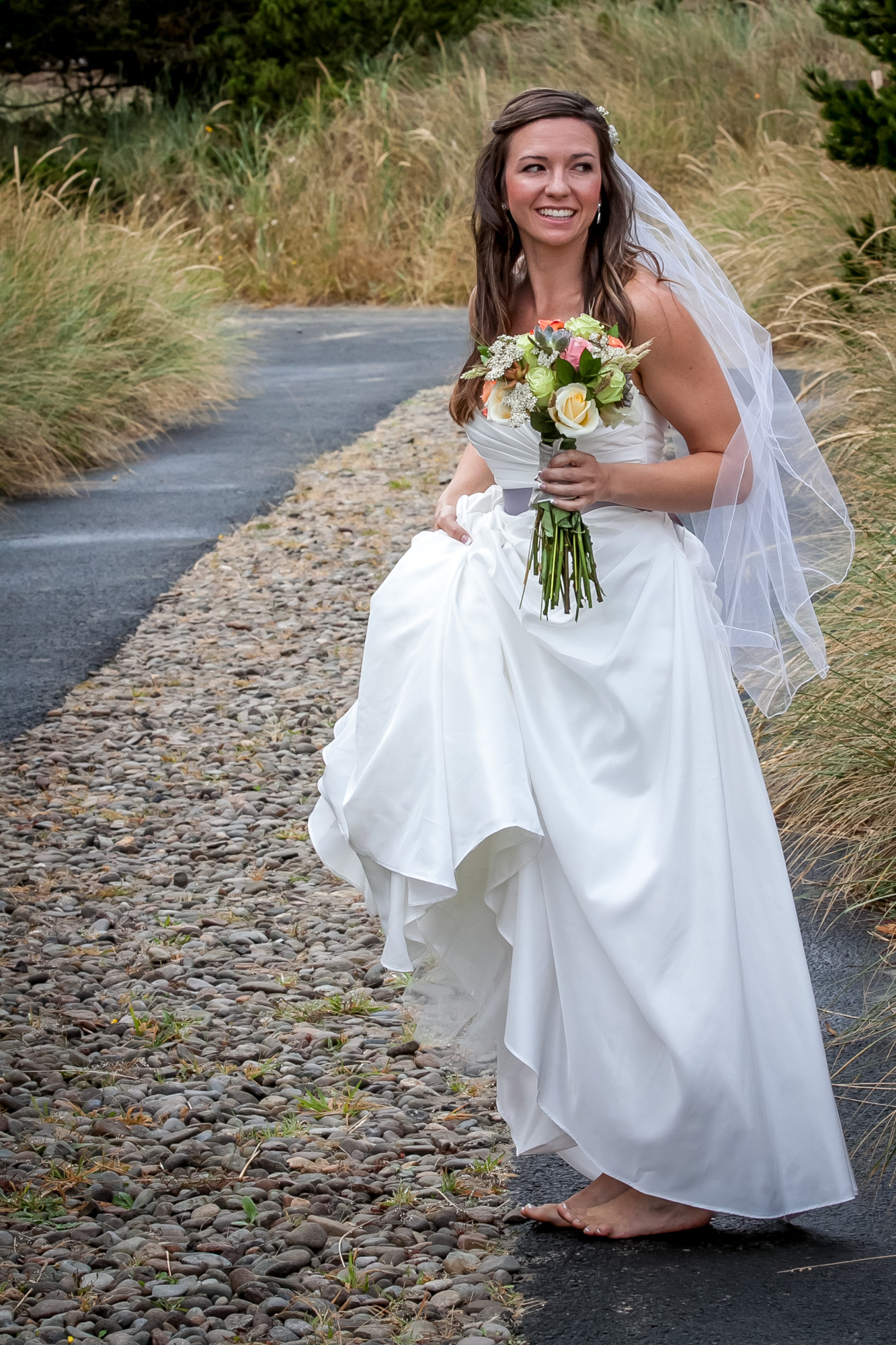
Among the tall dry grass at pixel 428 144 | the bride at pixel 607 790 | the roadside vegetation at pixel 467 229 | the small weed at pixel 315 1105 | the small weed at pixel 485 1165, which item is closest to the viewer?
the bride at pixel 607 790

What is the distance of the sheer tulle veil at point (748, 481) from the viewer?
278 cm

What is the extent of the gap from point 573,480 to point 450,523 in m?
0.40

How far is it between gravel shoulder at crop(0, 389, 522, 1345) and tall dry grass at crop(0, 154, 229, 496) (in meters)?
3.84

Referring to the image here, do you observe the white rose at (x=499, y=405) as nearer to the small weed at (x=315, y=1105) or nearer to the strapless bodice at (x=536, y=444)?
the strapless bodice at (x=536, y=444)

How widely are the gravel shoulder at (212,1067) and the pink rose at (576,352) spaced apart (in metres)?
1.57

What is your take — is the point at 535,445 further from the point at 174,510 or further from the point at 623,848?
the point at 174,510

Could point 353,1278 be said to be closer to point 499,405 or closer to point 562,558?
point 562,558

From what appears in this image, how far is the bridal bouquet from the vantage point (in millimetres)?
2467

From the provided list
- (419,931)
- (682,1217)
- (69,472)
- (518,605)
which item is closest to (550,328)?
(518,605)

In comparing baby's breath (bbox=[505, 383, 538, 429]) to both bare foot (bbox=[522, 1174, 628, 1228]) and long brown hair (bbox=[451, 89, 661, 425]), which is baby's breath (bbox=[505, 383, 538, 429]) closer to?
long brown hair (bbox=[451, 89, 661, 425])

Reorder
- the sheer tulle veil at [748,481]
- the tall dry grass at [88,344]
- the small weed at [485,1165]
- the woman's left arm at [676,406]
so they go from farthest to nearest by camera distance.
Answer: the tall dry grass at [88,344] → the small weed at [485,1165] → the sheer tulle veil at [748,481] → the woman's left arm at [676,406]

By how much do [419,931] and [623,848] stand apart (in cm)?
41

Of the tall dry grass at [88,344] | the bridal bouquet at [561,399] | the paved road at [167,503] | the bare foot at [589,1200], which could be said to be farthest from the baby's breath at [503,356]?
the tall dry grass at [88,344]

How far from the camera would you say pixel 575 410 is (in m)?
2.48
